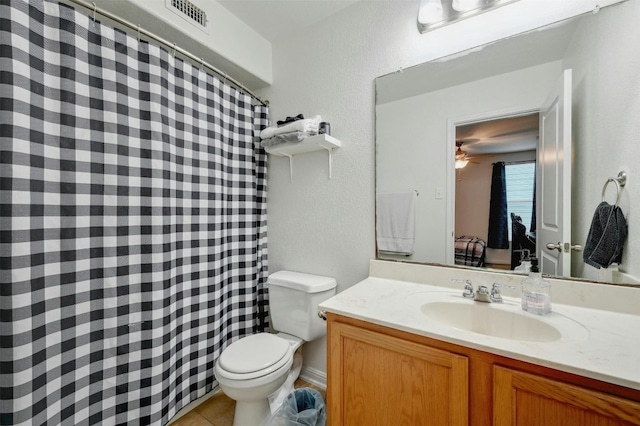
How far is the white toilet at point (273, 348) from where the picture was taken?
1.21 m

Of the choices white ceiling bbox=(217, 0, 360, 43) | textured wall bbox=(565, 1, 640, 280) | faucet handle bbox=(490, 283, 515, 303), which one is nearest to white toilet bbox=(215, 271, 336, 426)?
faucet handle bbox=(490, 283, 515, 303)

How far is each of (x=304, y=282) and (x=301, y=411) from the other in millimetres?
656

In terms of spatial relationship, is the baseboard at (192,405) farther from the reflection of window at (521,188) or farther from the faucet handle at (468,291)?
the reflection of window at (521,188)

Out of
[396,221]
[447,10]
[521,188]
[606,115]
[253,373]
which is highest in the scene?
[447,10]

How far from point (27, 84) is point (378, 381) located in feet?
5.17

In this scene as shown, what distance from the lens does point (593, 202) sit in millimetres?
1021

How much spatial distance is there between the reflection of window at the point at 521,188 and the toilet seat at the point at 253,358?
1269mm

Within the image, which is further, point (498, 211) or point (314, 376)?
point (314, 376)

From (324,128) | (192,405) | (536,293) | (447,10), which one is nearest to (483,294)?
(536,293)

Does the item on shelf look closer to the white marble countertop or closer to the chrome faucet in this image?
the white marble countertop

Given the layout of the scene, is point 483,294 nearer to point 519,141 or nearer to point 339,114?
point 519,141

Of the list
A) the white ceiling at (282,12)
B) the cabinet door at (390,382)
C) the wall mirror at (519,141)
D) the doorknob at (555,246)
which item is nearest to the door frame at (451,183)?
the wall mirror at (519,141)

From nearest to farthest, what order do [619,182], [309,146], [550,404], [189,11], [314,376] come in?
1. [550,404]
2. [619,182]
3. [189,11]
4. [309,146]
5. [314,376]

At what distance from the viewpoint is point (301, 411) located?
4.53 feet
